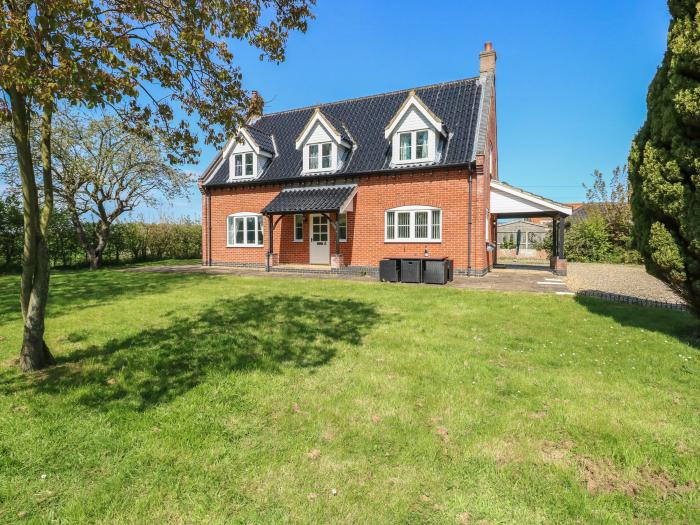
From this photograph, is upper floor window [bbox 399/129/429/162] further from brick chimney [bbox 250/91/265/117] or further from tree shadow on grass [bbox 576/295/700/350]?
brick chimney [bbox 250/91/265/117]

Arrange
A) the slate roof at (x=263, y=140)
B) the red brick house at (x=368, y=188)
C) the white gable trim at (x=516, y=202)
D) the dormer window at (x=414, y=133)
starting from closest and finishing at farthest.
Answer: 1. the white gable trim at (x=516, y=202)
2. the red brick house at (x=368, y=188)
3. the dormer window at (x=414, y=133)
4. the slate roof at (x=263, y=140)

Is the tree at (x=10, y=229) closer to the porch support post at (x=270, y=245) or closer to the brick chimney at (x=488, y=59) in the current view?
the porch support post at (x=270, y=245)

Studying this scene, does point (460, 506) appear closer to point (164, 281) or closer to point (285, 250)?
point (164, 281)

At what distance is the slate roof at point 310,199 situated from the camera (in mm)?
16984

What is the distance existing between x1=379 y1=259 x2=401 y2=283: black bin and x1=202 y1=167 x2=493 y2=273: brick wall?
2860 mm

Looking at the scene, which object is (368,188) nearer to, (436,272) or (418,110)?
(418,110)

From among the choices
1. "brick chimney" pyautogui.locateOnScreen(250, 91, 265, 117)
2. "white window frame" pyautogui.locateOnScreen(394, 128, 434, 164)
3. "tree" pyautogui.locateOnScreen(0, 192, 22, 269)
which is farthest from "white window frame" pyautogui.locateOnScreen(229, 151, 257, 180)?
"brick chimney" pyautogui.locateOnScreen(250, 91, 265, 117)

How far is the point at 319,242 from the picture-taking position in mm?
19281

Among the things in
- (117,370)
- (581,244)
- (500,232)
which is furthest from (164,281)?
(500,232)

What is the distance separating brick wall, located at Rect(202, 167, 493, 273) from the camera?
51.7 feet

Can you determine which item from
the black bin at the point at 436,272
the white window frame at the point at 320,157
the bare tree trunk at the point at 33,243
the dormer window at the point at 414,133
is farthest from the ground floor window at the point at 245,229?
the bare tree trunk at the point at 33,243

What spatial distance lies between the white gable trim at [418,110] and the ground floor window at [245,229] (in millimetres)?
8549

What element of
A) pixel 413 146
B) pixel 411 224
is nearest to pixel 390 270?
pixel 411 224

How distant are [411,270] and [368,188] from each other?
18.6 feet
